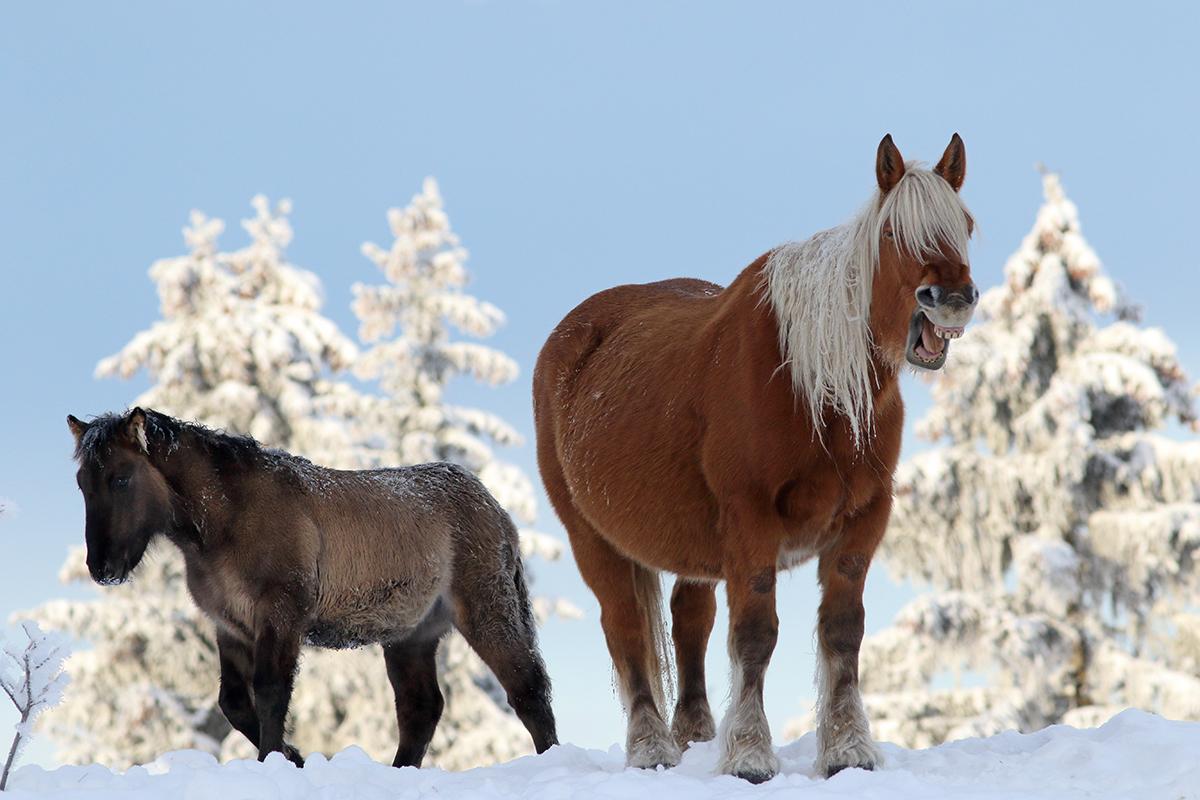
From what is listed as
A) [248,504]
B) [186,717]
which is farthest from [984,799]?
[186,717]

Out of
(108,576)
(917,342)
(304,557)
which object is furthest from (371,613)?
(917,342)

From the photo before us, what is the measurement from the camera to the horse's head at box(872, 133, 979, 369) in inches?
163

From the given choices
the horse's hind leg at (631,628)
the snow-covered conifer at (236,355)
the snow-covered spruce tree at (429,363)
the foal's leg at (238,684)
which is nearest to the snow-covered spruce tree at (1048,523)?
the snow-covered spruce tree at (429,363)

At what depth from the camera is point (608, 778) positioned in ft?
13.9

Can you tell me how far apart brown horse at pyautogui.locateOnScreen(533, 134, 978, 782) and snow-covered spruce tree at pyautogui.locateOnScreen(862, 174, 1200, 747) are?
12000 millimetres

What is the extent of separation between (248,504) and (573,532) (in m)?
1.89

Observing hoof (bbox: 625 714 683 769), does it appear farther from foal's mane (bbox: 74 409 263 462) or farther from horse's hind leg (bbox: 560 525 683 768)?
foal's mane (bbox: 74 409 263 462)

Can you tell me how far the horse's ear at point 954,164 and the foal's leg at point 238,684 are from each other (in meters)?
4.48

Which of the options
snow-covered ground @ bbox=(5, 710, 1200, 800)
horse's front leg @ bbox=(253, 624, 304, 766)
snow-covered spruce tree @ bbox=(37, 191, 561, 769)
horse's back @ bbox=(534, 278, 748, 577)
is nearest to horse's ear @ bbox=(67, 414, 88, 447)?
horse's front leg @ bbox=(253, 624, 304, 766)

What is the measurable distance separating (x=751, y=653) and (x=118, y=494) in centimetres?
349

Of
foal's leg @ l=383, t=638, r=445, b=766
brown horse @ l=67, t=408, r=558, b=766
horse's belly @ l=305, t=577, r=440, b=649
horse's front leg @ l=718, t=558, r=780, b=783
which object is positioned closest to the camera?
horse's front leg @ l=718, t=558, r=780, b=783

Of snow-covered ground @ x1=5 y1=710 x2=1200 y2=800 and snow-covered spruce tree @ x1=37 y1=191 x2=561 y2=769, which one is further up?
snow-covered spruce tree @ x1=37 y1=191 x2=561 y2=769

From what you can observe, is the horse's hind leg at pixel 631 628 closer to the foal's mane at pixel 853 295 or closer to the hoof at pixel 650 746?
the hoof at pixel 650 746

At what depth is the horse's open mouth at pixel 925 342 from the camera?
430cm
